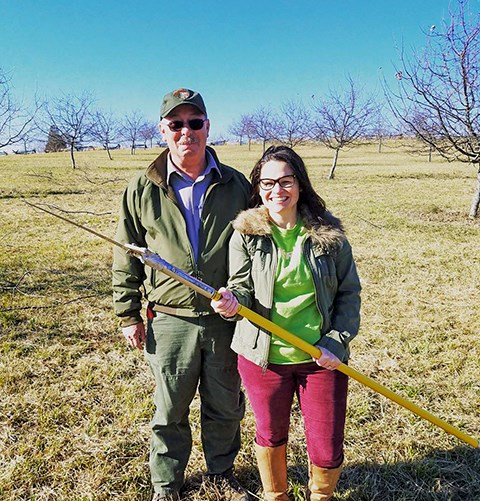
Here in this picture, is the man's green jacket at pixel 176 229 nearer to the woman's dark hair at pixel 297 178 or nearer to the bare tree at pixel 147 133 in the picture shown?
the woman's dark hair at pixel 297 178

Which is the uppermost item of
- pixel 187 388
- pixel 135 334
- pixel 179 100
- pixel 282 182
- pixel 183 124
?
pixel 179 100

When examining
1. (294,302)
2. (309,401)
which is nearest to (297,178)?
(294,302)

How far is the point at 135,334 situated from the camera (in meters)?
2.53

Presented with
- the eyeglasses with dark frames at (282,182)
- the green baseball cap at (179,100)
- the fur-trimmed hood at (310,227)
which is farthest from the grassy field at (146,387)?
the eyeglasses with dark frames at (282,182)

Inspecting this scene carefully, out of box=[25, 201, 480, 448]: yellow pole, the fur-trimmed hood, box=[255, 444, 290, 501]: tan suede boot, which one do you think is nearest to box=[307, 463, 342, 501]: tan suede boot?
box=[255, 444, 290, 501]: tan suede boot

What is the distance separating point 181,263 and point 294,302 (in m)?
0.65

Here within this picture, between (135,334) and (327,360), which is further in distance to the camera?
(135,334)

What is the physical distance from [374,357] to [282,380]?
103 inches

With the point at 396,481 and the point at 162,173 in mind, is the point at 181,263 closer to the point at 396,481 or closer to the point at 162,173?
the point at 162,173

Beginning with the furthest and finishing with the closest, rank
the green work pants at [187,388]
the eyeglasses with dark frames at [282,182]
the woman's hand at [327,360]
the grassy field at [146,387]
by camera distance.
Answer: the grassy field at [146,387]
the green work pants at [187,388]
the eyeglasses with dark frames at [282,182]
the woman's hand at [327,360]

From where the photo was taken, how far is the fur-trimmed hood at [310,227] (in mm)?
2023

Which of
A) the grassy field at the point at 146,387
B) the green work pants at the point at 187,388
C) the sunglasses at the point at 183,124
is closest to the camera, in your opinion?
the sunglasses at the point at 183,124

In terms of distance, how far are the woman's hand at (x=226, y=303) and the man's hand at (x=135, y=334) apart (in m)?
0.83

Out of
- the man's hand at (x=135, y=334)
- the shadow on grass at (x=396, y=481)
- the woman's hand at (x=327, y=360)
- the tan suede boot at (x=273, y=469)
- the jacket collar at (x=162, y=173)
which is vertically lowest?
the shadow on grass at (x=396, y=481)
